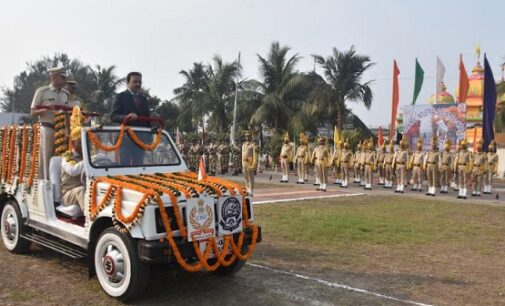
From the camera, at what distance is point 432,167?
56.7ft

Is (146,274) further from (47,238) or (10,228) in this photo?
(10,228)

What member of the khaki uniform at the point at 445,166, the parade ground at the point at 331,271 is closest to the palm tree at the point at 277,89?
the khaki uniform at the point at 445,166

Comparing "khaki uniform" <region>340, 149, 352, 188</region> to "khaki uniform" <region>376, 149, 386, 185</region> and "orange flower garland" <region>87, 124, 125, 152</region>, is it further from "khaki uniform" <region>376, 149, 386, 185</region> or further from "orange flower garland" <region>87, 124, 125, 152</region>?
"orange flower garland" <region>87, 124, 125, 152</region>

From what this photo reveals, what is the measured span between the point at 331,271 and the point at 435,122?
17035 mm

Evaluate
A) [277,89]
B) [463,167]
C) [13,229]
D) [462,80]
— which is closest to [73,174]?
[13,229]

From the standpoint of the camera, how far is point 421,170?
18.3m

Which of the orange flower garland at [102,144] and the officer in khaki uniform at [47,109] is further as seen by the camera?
the officer in khaki uniform at [47,109]

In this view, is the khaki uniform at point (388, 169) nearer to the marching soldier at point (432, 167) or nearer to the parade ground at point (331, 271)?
the marching soldier at point (432, 167)

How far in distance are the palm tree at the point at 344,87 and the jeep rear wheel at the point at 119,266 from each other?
2555 centimetres

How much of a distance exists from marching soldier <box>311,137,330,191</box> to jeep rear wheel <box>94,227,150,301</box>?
13325 mm

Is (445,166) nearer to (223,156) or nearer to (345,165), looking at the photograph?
(345,165)

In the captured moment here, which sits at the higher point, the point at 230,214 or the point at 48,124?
the point at 48,124

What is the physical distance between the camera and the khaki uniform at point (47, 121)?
6.36 meters

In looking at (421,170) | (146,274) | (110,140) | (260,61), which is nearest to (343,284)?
(146,274)
